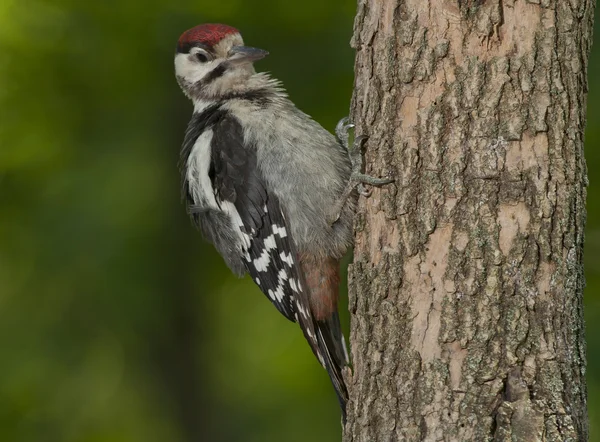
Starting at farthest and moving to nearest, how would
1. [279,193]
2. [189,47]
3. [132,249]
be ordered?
[132,249] < [189,47] < [279,193]

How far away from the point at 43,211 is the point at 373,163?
4.41 m

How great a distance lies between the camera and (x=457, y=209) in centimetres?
283

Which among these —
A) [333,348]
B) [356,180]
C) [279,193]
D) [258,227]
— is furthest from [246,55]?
[333,348]

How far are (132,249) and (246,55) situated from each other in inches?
124

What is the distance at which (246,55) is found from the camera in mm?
4332

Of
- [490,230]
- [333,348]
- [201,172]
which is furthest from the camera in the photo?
[201,172]

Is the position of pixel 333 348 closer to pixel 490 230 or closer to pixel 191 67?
pixel 490 230

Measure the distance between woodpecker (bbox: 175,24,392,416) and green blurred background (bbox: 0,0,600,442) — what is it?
2.45 m

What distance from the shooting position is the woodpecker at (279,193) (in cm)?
395

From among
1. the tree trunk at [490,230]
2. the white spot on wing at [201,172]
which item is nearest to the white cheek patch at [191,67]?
the white spot on wing at [201,172]

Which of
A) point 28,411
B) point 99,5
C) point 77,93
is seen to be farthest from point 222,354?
point 99,5

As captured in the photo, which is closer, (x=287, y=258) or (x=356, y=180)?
(x=356, y=180)

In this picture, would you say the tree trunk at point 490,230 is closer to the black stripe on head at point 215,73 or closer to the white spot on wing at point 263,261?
the white spot on wing at point 263,261

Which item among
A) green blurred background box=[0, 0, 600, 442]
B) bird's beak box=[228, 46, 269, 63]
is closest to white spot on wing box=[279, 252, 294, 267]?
bird's beak box=[228, 46, 269, 63]
